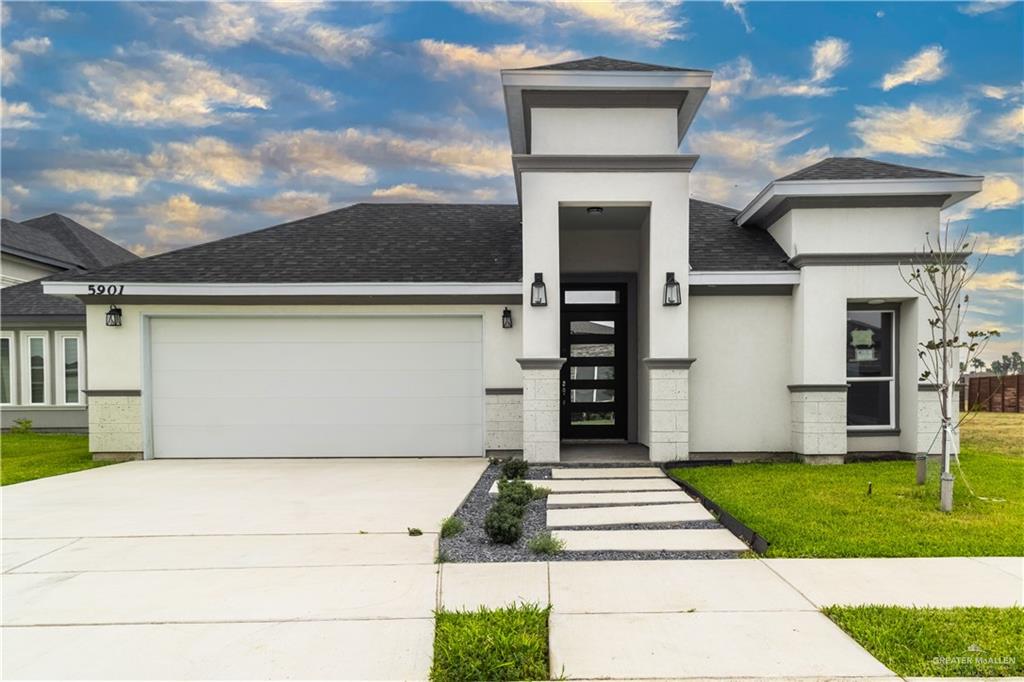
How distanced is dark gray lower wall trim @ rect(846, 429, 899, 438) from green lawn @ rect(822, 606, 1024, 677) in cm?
612

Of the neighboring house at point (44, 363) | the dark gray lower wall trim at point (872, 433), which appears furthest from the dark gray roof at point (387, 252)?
the neighboring house at point (44, 363)

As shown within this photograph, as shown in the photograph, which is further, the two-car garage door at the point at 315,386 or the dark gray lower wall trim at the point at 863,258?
the two-car garage door at the point at 315,386

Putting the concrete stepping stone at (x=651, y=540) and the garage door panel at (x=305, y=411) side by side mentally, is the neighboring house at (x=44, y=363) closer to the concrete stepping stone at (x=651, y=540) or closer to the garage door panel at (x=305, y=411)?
the garage door panel at (x=305, y=411)

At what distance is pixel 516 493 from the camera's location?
5836 mm

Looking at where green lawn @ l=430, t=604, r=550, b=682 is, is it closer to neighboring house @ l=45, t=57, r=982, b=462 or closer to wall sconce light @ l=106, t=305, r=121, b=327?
neighboring house @ l=45, t=57, r=982, b=462

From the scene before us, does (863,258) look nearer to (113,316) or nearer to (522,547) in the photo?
(522,547)

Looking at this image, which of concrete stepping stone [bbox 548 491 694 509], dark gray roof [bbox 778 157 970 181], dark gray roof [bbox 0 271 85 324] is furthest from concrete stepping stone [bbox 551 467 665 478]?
dark gray roof [bbox 0 271 85 324]

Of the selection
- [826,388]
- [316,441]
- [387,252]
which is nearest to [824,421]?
[826,388]

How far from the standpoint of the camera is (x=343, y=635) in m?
3.11

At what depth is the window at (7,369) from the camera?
13.9 m

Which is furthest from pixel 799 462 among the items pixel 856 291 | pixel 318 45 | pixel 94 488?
pixel 318 45

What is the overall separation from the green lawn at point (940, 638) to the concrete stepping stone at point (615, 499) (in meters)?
2.84

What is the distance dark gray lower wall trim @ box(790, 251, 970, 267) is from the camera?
27.6ft

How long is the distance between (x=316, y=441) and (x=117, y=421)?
3.52 m
